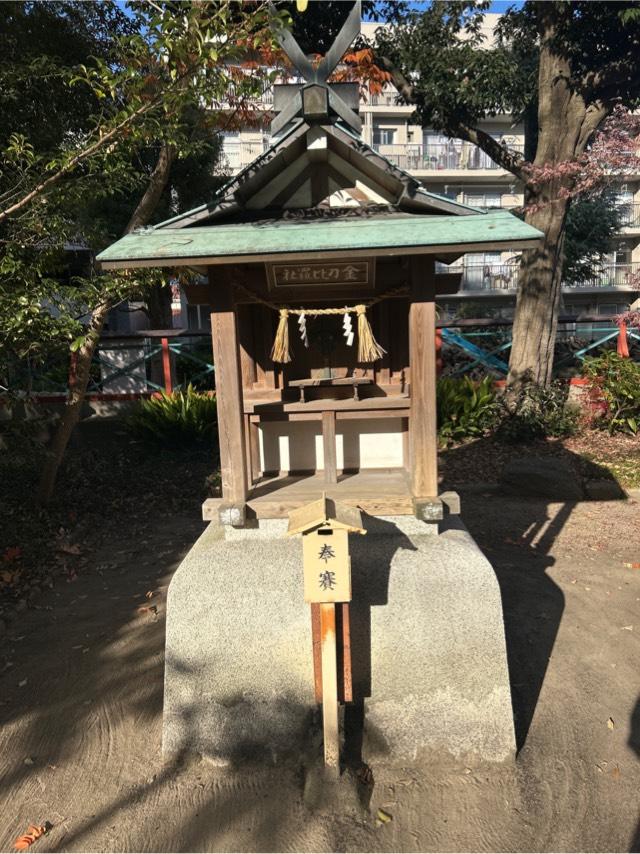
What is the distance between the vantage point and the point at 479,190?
2700 centimetres

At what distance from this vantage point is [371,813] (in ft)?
9.88

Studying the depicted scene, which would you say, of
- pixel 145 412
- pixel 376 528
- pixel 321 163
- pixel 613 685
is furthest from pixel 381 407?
pixel 145 412

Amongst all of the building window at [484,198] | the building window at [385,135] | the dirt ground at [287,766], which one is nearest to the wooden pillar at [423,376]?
the dirt ground at [287,766]

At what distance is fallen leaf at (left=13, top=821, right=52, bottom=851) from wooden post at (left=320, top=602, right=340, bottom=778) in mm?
1545

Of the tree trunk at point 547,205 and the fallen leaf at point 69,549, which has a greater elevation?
the tree trunk at point 547,205

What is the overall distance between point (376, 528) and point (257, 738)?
5.03ft

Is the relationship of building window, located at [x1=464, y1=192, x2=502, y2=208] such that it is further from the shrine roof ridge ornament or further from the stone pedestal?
the stone pedestal

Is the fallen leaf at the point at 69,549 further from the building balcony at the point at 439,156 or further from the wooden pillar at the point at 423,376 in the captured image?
the building balcony at the point at 439,156

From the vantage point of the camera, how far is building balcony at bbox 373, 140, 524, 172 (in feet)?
84.6

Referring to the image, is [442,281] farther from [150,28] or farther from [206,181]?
[206,181]

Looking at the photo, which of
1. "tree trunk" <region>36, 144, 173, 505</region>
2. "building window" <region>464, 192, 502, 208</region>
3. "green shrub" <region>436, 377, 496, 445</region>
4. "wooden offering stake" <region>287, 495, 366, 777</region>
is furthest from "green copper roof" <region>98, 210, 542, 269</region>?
"building window" <region>464, 192, 502, 208</region>

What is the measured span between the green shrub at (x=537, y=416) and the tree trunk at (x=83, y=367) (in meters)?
6.92

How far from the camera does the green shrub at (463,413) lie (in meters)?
10.2

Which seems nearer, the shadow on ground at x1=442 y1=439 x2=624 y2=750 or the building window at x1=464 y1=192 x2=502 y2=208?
the shadow on ground at x1=442 y1=439 x2=624 y2=750
